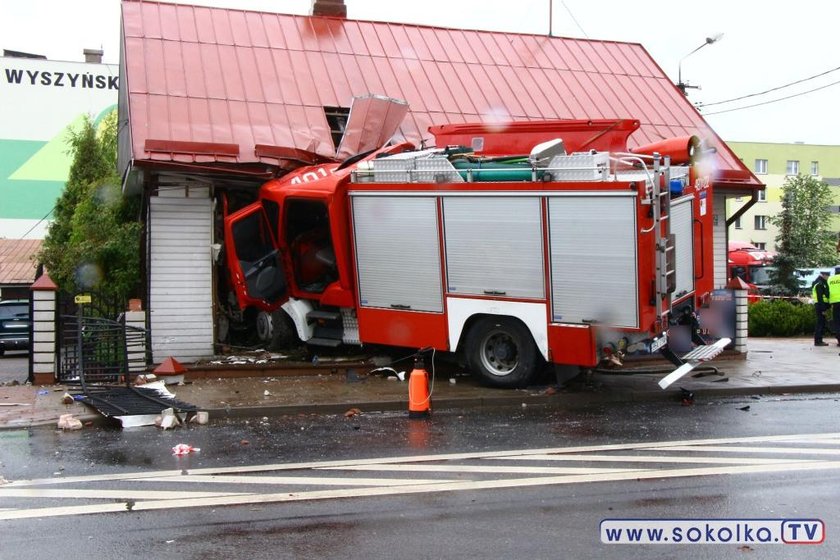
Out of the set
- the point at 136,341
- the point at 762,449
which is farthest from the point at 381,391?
the point at 762,449

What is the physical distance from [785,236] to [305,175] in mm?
24430

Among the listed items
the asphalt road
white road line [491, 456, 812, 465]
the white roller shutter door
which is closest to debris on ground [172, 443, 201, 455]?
the asphalt road

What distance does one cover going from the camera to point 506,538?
5.46m

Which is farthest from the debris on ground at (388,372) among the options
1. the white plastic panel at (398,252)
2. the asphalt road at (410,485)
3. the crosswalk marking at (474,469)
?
the crosswalk marking at (474,469)

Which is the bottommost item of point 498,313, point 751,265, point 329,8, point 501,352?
point 501,352

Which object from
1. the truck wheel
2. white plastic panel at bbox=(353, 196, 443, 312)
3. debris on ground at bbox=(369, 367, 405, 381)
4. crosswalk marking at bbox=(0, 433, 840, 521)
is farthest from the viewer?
debris on ground at bbox=(369, 367, 405, 381)

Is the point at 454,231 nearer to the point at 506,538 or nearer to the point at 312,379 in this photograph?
the point at 312,379

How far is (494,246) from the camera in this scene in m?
11.3

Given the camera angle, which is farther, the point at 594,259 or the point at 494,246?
the point at 494,246

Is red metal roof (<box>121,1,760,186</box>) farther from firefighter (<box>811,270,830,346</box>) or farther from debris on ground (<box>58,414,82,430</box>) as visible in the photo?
debris on ground (<box>58,414,82,430</box>)

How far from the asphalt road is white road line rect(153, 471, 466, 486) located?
31 mm

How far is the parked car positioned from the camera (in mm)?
21797

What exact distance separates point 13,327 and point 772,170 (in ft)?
204

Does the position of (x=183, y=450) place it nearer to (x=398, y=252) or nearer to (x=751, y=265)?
(x=398, y=252)
